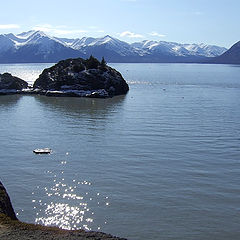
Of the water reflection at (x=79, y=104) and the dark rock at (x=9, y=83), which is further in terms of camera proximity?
the dark rock at (x=9, y=83)

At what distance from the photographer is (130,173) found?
33.3m

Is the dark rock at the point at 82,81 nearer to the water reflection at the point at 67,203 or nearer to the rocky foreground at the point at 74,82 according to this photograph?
the rocky foreground at the point at 74,82

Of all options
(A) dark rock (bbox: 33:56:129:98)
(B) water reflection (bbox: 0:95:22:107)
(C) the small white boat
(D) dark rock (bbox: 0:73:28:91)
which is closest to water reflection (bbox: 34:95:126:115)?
(B) water reflection (bbox: 0:95:22:107)

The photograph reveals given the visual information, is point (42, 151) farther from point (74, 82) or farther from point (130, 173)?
point (74, 82)

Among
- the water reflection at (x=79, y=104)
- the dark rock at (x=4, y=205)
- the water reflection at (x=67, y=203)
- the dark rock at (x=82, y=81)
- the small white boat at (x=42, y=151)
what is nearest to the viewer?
the dark rock at (x=4, y=205)

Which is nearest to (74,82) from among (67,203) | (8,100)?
(8,100)

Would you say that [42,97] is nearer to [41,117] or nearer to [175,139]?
[41,117]

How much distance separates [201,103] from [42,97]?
A: 4336 cm

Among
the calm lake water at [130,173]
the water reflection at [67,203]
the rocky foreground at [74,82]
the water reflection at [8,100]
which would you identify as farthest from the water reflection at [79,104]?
the water reflection at [67,203]

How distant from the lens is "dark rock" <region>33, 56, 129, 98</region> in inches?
4117

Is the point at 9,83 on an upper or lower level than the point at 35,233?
upper

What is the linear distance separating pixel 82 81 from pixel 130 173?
77.7 metres

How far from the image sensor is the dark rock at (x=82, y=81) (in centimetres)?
10456

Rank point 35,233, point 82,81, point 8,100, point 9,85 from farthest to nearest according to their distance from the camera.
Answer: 1. point 9,85
2. point 82,81
3. point 8,100
4. point 35,233
